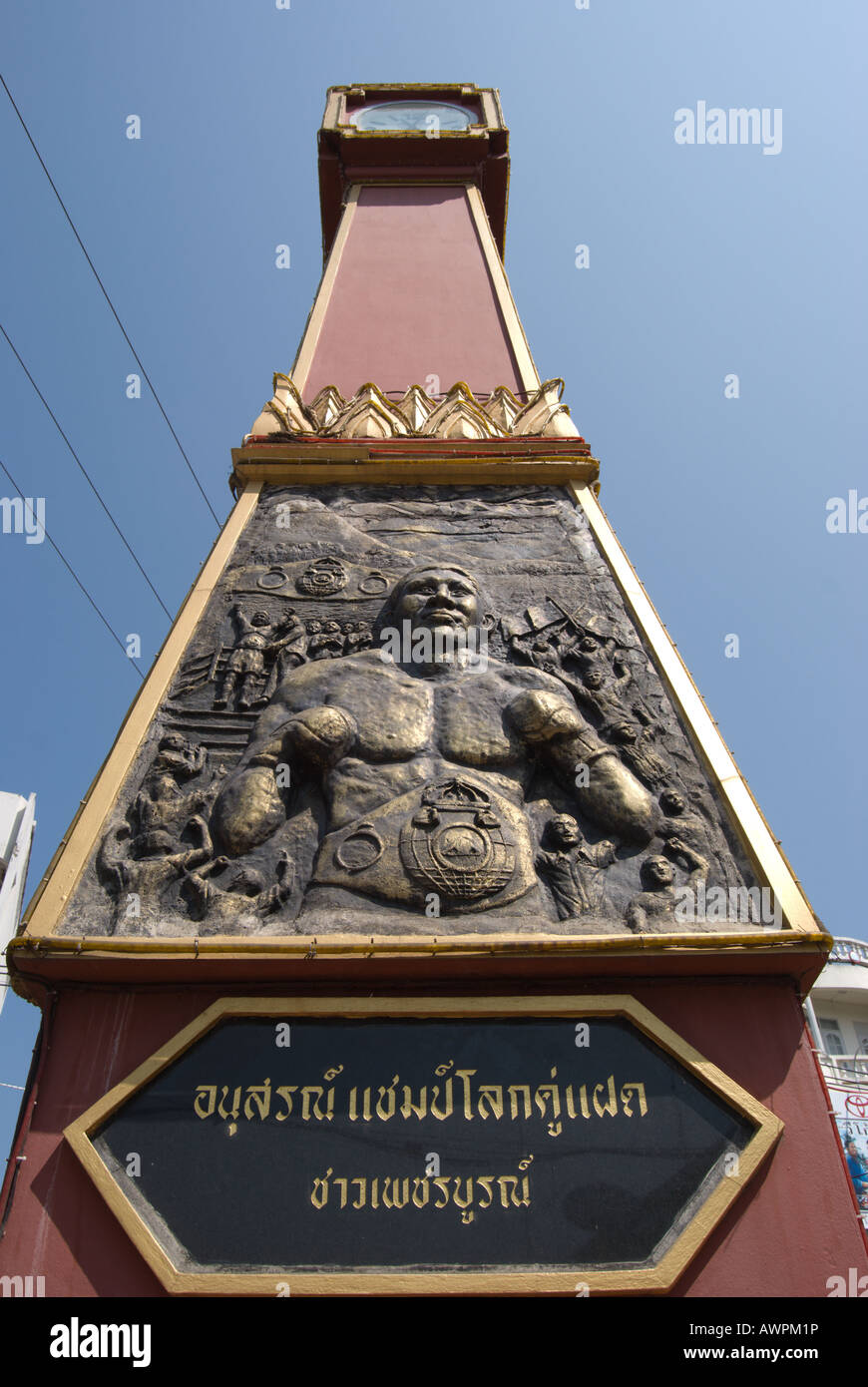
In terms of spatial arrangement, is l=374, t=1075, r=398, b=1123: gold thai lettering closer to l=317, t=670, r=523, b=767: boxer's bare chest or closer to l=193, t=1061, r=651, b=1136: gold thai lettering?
l=193, t=1061, r=651, b=1136: gold thai lettering

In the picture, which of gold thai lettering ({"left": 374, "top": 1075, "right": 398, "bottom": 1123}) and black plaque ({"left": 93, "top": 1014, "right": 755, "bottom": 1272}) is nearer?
black plaque ({"left": 93, "top": 1014, "right": 755, "bottom": 1272})

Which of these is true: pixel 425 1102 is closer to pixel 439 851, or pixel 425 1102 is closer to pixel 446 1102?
pixel 446 1102

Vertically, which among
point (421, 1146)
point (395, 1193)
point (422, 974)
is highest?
point (422, 974)

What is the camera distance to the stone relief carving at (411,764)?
4.08 metres

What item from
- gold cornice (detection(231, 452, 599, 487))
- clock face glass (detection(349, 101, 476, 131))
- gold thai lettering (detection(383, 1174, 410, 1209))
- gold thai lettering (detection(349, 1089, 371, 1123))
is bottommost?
gold thai lettering (detection(383, 1174, 410, 1209))

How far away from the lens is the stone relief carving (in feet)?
13.4

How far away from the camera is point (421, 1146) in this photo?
134 inches

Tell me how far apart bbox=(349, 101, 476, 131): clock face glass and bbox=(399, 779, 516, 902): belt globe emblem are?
12347 mm

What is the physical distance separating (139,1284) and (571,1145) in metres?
1.57

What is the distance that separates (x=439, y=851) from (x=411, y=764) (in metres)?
0.66

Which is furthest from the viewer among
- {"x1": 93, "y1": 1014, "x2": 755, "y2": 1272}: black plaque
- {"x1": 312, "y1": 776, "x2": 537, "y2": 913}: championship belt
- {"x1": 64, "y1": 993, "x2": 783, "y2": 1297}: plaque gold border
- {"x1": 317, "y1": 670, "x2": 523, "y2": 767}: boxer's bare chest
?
{"x1": 317, "y1": 670, "x2": 523, "y2": 767}: boxer's bare chest

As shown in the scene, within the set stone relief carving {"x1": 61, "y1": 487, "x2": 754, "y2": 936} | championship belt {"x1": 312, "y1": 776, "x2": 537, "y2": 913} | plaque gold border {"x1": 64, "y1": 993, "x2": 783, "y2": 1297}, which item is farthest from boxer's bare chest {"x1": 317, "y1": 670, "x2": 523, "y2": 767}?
plaque gold border {"x1": 64, "y1": 993, "x2": 783, "y2": 1297}

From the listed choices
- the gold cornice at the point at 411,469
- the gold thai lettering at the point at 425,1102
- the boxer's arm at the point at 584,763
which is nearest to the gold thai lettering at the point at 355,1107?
the gold thai lettering at the point at 425,1102

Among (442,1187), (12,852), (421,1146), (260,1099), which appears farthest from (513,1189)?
(12,852)
